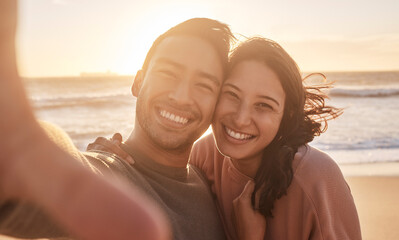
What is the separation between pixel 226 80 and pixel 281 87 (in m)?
0.48

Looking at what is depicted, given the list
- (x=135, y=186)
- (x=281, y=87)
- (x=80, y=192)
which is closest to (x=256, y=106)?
(x=281, y=87)

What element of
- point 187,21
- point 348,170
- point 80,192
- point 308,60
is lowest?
point 308,60

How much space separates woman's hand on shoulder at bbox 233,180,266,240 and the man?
0.60 feet

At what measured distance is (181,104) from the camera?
295cm

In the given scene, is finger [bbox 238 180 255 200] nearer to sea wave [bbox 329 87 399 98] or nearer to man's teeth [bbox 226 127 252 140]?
man's teeth [bbox 226 127 252 140]

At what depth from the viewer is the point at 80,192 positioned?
19.9 inches

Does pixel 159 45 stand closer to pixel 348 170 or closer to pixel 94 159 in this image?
pixel 94 159

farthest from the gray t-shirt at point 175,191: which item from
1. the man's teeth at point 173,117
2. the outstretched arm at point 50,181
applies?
the outstretched arm at point 50,181

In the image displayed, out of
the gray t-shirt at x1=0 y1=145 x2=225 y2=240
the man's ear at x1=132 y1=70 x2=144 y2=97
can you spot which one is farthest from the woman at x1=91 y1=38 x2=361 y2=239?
the man's ear at x1=132 y1=70 x2=144 y2=97

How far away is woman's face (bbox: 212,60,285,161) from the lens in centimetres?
290

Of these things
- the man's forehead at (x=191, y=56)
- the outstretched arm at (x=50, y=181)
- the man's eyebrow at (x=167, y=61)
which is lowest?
the man's eyebrow at (x=167, y=61)

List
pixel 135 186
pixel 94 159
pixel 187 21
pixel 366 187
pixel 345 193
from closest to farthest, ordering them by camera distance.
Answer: pixel 94 159
pixel 135 186
pixel 345 193
pixel 187 21
pixel 366 187

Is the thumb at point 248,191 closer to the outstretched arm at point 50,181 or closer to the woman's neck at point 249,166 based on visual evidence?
the woman's neck at point 249,166

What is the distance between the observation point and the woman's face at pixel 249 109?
2.90m
